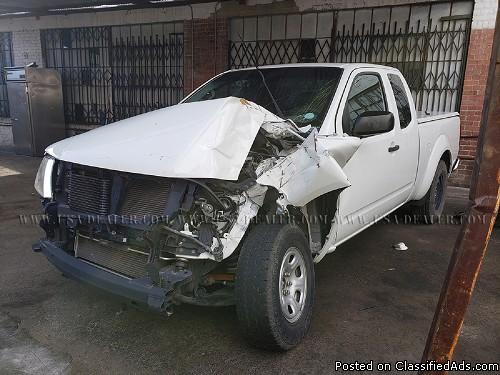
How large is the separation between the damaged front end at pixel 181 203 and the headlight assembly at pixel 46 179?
0.02 metres

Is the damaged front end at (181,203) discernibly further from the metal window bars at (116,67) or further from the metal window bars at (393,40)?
the metal window bars at (116,67)

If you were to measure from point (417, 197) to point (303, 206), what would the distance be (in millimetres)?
2668

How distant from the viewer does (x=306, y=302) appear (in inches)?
117

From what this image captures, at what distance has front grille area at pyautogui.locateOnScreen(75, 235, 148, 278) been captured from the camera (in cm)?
271

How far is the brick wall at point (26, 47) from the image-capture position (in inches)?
458

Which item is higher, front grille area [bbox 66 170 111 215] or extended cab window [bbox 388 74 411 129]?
extended cab window [bbox 388 74 411 129]

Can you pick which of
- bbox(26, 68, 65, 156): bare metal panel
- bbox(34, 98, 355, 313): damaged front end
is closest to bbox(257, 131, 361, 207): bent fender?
bbox(34, 98, 355, 313): damaged front end

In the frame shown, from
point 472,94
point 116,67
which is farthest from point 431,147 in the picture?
point 116,67

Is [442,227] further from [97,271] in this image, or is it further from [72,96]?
[72,96]

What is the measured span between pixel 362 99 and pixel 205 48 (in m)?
6.12

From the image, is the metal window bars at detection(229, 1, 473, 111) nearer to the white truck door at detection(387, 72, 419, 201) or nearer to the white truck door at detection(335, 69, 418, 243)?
the white truck door at detection(387, 72, 419, 201)

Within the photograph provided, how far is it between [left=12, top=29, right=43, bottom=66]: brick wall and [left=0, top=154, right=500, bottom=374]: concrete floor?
8869 millimetres

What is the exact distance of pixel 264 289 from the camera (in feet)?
8.42

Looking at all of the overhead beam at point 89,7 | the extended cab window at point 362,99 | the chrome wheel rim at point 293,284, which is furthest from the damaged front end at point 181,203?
the overhead beam at point 89,7
